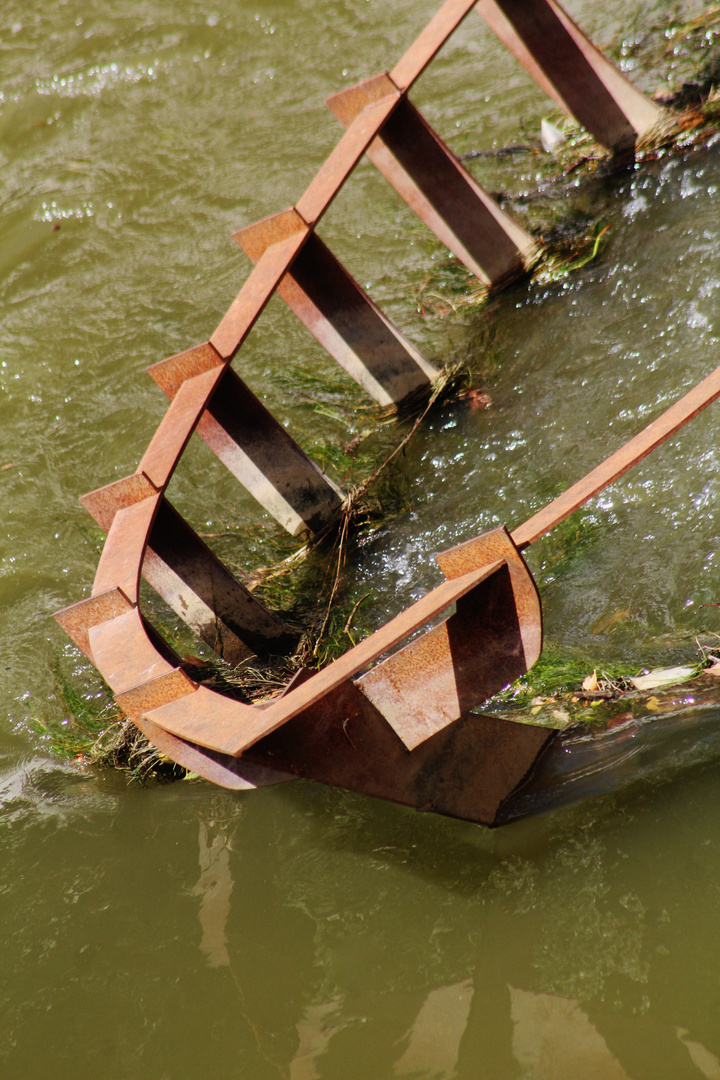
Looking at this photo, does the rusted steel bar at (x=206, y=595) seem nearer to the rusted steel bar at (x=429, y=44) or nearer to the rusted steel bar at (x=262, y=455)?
the rusted steel bar at (x=262, y=455)

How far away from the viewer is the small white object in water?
585cm

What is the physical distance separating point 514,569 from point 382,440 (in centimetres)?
242

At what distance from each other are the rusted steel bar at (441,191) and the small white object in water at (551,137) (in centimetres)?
128

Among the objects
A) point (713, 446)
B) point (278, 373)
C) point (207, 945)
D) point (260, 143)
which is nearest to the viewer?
point (207, 945)

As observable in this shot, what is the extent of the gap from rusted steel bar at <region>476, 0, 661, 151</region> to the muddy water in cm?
36

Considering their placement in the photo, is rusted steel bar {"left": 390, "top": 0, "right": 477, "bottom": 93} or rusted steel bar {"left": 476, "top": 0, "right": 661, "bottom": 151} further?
rusted steel bar {"left": 476, "top": 0, "right": 661, "bottom": 151}

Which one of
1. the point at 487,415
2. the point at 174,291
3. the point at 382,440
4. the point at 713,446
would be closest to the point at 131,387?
the point at 174,291

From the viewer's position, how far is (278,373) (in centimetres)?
516

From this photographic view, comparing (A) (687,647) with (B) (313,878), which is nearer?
(B) (313,878)

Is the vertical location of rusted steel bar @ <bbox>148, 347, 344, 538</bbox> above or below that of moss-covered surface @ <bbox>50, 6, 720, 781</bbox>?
above

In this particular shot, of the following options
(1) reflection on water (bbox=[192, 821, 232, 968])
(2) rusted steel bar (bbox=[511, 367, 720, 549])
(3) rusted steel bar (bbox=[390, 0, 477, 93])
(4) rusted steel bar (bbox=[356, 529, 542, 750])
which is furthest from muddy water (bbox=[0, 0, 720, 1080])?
(3) rusted steel bar (bbox=[390, 0, 477, 93])

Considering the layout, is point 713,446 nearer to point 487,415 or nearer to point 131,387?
point 487,415

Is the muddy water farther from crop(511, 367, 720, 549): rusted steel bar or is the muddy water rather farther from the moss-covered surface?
crop(511, 367, 720, 549): rusted steel bar

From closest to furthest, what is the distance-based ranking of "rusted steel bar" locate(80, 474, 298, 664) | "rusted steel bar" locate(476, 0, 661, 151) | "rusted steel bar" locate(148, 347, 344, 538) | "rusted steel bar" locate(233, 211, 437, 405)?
"rusted steel bar" locate(80, 474, 298, 664), "rusted steel bar" locate(148, 347, 344, 538), "rusted steel bar" locate(233, 211, 437, 405), "rusted steel bar" locate(476, 0, 661, 151)
